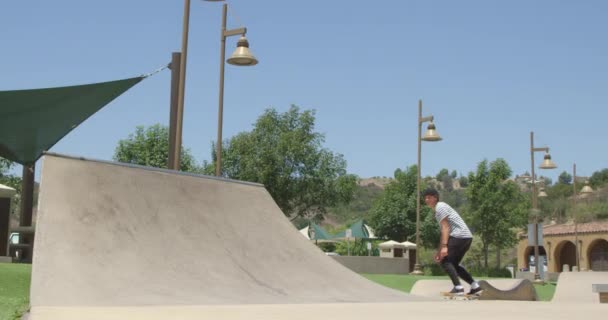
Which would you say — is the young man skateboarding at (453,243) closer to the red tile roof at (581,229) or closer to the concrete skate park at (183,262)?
the concrete skate park at (183,262)

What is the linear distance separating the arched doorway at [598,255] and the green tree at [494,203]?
12.9 m

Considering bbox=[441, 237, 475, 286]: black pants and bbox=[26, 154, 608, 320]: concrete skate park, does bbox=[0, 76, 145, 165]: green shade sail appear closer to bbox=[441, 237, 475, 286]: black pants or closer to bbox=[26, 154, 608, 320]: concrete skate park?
bbox=[26, 154, 608, 320]: concrete skate park

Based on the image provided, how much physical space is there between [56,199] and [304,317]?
117 inches

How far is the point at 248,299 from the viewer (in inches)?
238

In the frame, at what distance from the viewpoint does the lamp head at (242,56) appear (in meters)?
13.8

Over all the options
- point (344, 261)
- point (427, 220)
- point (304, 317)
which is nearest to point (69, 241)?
point (304, 317)

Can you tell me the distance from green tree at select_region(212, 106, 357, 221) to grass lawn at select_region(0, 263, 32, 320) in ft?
99.3

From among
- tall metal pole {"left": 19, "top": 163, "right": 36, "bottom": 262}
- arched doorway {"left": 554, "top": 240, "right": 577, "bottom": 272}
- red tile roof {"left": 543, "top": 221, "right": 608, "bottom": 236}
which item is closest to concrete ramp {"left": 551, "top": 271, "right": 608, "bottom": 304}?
tall metal pole {"left": 19, "top": 163, "right": 36, "bottom": 262}

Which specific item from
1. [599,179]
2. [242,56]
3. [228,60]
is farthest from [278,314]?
[599,179]

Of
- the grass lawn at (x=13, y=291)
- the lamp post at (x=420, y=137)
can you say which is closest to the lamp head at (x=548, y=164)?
the lamp post at (x=420, y=137)

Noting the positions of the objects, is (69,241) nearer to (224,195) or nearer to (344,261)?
(224,195)

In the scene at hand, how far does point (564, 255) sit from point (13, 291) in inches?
2313

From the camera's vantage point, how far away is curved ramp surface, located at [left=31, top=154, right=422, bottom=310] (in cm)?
550

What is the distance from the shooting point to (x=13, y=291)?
7340 millimetres
